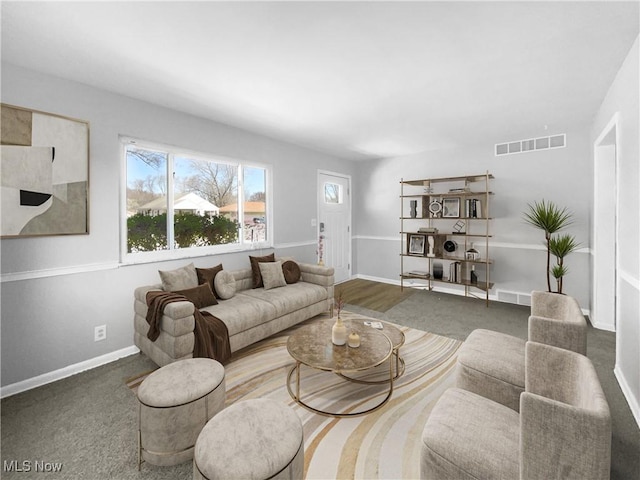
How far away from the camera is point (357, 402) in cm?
215

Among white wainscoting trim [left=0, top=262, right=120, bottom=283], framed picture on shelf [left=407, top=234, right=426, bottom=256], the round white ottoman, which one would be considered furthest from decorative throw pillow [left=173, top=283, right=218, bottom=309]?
framed picture on shelf [left=407, top=234, right=426, bottom=256]

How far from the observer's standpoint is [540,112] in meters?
3.40

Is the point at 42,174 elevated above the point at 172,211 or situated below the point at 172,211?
above

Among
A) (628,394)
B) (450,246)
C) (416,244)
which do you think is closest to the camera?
(628,394)

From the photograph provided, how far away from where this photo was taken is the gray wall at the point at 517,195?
4.03 metres

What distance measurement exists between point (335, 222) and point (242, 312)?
3.35m

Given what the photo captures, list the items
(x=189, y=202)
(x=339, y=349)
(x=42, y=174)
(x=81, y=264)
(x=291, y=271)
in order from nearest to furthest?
1. (x=339, y=349)
2. (x=42, y=174)
3. (x=81, y=264)
4. (x=189, y=202)
5. (x=291, y=271)

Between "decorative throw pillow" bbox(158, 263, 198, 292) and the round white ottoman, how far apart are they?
1821mm

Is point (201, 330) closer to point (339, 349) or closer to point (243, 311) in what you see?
point (243, 311)

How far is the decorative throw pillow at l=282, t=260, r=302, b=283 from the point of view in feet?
12.7

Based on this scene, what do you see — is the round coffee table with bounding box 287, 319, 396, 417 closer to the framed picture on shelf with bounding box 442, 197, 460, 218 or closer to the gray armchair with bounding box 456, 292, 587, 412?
the gray armchair with bounding box 456, 292, 587, 412

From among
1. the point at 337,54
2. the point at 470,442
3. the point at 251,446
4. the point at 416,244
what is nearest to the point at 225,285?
the point at 251,446

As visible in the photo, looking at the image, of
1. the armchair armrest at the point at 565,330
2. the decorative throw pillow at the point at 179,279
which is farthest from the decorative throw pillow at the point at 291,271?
the armchair armrest at the point at 565,330

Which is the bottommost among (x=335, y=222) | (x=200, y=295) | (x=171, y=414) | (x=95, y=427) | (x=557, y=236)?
(x=95, y=427)
